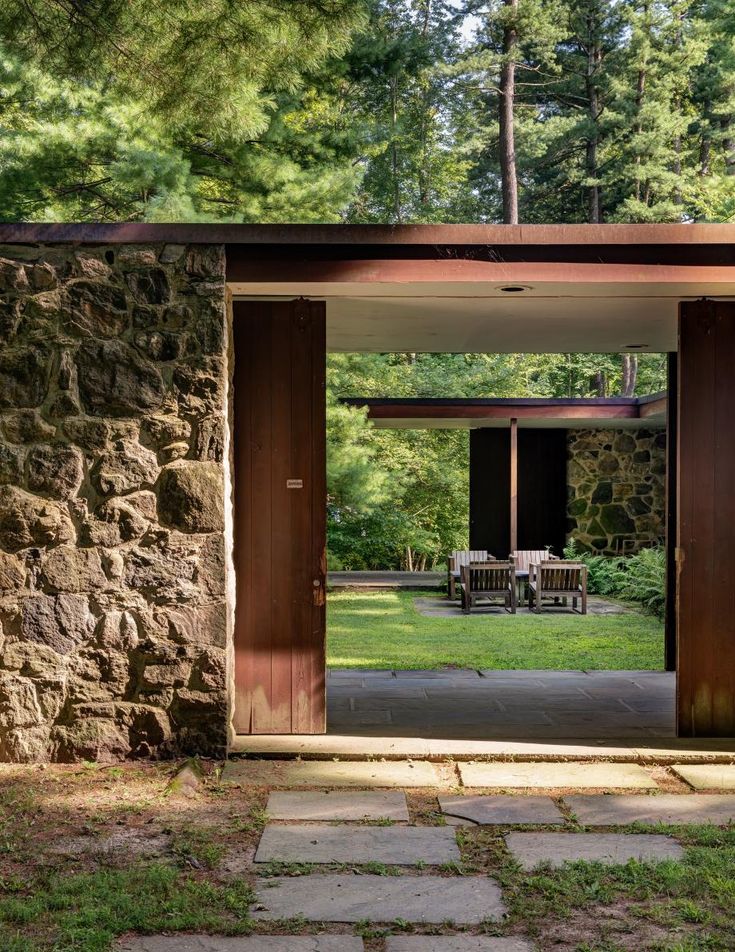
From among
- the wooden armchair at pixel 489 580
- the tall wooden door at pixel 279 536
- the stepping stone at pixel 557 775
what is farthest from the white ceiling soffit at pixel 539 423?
the stepping stone at pixel 557 775

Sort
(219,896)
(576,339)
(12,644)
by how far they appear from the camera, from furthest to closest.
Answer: (576,339)
(12,644)
(219,896)

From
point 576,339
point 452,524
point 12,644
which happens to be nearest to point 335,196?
point 576,339

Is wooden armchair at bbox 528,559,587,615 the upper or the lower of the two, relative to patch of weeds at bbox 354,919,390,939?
upper

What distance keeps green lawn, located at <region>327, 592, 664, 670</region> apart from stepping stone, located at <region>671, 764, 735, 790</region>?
3065 mm

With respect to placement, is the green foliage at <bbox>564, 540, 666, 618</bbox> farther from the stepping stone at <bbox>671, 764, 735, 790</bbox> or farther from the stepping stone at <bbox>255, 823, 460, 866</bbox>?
the stepping stone at <bbox>255, 823, 460, 866</bbox>

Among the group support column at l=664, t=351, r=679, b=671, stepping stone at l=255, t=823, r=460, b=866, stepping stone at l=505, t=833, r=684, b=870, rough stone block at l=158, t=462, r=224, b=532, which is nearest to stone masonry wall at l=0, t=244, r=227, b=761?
rough stone block at l=158, t=462, r=224, b=532

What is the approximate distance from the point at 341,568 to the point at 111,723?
1522cm

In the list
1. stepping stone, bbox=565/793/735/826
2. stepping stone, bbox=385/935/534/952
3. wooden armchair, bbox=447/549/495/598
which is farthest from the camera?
wooden armchair, bbox=447/549/495/598

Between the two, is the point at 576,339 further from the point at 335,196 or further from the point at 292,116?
the point at 292,116

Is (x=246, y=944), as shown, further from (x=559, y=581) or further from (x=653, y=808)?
(x=559, y=581)

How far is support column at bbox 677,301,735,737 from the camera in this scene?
585 cm

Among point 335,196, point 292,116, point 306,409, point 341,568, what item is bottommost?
point 341,568

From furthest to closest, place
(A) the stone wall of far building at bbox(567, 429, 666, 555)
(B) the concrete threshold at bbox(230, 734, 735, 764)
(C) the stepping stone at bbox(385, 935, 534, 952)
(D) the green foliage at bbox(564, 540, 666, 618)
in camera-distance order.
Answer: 1. (A) the stone wall of far building at bbox(567, 429, 666, 555)
2. (D) the green foliage at bbox(564, 540, 666, 618)
3. (B) the concrete threshold at bbox(230, 734, 735, 764)
4. (C) the stepping stone at bbox(385, 935, 534, 952)

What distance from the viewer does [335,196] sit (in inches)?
454
